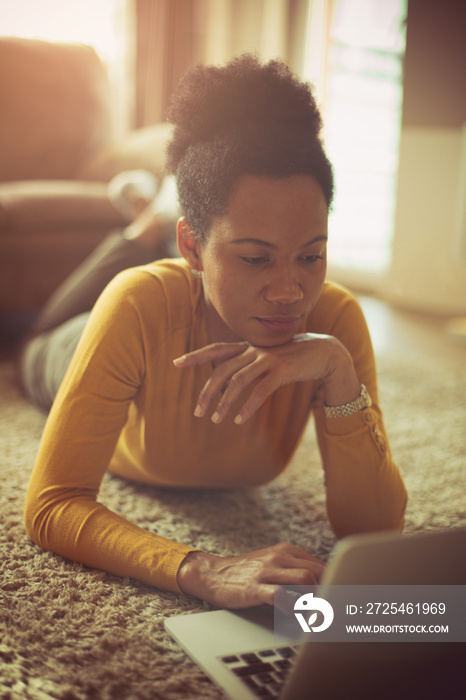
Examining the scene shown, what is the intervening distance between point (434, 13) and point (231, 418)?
117 inches

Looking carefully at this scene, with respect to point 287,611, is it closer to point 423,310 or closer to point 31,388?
point 31,388

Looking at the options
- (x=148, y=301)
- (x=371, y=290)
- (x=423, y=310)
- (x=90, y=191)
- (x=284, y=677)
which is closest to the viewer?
(x=284, y=677)

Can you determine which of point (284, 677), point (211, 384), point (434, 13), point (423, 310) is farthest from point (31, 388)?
point (434, 13)

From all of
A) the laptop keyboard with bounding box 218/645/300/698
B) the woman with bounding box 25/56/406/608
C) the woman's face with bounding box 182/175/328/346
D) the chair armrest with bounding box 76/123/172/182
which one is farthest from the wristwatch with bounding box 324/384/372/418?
the chair armrest with bounding box 76/123/172/182

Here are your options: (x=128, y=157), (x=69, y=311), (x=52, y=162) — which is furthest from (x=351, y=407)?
(x=52, y=162)

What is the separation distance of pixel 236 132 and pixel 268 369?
1.13 feet

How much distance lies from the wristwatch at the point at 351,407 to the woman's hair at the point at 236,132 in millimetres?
319

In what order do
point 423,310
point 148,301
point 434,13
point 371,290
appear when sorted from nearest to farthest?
point 148,301 → point 434,13 → point 423,310 → point 371,290

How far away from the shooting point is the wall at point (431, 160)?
343 cm

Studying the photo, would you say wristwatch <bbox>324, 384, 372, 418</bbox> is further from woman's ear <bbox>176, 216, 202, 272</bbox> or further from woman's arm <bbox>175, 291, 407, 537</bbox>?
woman's ear <bbox>176, 216, 202, 272</bbox>

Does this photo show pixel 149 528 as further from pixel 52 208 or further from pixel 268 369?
pixel 52 208

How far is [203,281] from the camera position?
1.15 m

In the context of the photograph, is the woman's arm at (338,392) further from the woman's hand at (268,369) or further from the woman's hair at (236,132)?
the woman's hair at (236,132)

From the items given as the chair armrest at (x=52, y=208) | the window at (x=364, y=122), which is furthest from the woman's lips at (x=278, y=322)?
the window at (x=364, y=122)
